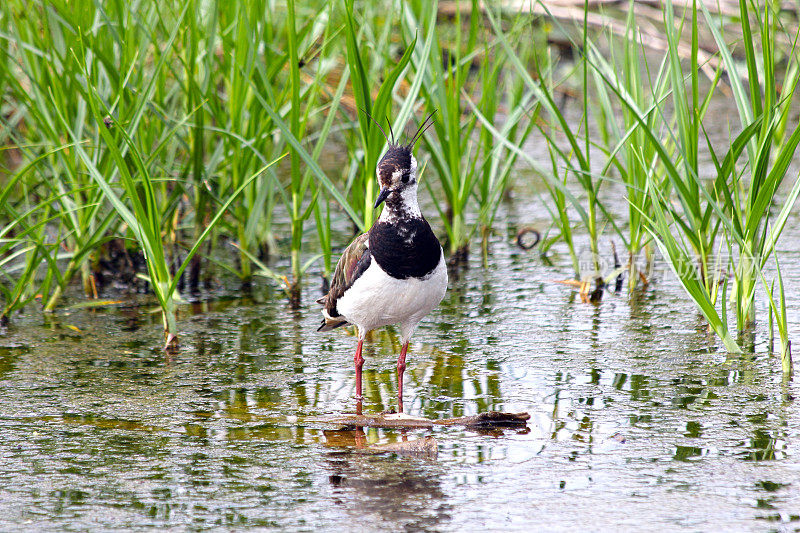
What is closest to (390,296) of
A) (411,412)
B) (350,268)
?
(350,268)

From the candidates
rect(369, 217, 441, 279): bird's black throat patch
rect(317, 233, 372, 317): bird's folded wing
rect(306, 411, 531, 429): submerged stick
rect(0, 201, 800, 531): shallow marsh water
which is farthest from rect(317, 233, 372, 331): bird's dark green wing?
rect(306, 411, 531, 429): submerged stick

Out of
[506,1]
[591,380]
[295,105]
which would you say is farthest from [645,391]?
[506,1]

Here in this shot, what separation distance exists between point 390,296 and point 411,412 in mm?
432

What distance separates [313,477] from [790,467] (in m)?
1.41

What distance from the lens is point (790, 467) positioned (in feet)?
9.33

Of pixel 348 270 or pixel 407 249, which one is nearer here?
pixel 407 249

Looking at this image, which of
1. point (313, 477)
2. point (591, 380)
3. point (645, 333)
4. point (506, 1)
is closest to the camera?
point (313, 477)

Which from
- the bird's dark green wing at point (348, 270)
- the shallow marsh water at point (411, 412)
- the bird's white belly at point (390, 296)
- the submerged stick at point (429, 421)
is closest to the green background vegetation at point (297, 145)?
the shallow marsh water at point (411, 412)

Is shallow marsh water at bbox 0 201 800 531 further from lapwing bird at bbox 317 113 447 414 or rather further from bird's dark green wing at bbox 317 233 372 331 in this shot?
lapwing bird at bbox 317 113 447 414

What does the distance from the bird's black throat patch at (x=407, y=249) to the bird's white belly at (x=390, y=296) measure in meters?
0.03

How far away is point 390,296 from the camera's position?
344 cm

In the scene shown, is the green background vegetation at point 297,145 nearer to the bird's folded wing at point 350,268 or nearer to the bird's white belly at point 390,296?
the bird's folded wing at point 350,268

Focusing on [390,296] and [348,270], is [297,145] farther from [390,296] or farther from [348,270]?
[390,296]

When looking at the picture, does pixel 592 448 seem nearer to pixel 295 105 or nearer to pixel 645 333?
pixel 645 333
